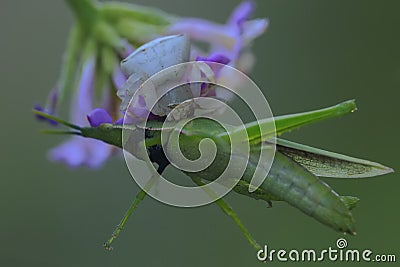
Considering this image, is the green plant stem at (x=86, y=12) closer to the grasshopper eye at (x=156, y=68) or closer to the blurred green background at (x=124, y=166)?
the grasshopper eye at (x=156, y=68)

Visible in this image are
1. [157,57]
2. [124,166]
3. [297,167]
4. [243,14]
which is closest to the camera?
[297,167]

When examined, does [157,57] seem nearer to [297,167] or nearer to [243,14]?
[297,167]

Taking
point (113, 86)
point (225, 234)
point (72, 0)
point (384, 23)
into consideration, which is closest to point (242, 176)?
point (113, 86)

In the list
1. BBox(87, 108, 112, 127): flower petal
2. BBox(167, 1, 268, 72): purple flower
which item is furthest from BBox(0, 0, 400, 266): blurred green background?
BBox(87, 108, 112, 127): flower petal

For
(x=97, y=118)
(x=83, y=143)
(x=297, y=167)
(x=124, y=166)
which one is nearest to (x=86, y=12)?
(x=83, y=143)

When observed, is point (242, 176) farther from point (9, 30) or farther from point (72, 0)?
point (9, 30)

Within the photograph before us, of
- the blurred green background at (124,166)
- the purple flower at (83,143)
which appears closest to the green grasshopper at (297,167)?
the purple flower at (83,143)

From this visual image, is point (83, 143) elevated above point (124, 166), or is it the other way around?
point (124, 166)

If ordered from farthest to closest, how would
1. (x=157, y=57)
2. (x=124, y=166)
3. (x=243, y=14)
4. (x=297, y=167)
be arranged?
(x=124, y=166) → (x=243, y=14) → (x=157, y=57) → (x=297, y=167)

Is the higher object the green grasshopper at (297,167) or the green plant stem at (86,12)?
the green plant stem at (86,12)
